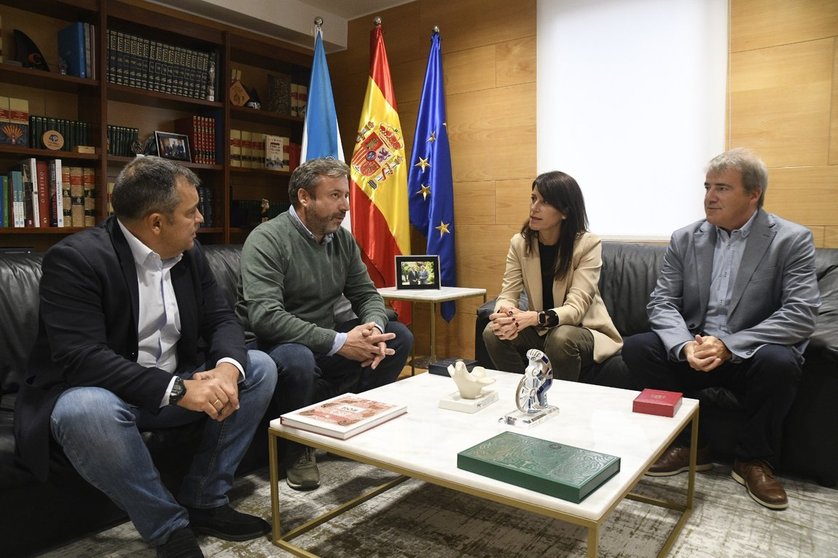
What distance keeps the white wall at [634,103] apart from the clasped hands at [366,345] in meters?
1.68

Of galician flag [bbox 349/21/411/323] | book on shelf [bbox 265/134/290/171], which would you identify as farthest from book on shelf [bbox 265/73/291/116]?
galician flag [bbox 349/21/411/323]

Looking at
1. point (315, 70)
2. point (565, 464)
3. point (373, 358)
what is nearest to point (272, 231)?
point (373, 358)

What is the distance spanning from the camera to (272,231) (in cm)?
222

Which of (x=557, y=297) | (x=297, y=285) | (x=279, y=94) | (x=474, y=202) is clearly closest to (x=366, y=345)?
(x=297, y=285)

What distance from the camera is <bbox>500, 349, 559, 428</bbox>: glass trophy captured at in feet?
5.01

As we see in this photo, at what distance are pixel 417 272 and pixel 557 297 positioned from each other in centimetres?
108

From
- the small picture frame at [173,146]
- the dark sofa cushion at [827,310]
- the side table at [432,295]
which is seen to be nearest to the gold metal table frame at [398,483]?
the dark sofa cushion at [827,310]

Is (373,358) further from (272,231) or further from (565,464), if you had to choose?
(565,464)

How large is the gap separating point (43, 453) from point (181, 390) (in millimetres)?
330

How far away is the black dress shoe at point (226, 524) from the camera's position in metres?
1.61

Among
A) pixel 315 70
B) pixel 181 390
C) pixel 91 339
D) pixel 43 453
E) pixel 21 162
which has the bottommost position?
pixel 43 453

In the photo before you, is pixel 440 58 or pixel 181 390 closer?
pixel 181 390

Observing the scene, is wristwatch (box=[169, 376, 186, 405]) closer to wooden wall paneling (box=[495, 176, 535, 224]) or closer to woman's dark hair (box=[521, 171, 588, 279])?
woman's dark hair (box=[521, 171, 588, 279])

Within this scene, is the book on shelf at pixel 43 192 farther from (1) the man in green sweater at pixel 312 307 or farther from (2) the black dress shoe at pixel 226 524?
(2) the black dress shoe at pixel 226 524
